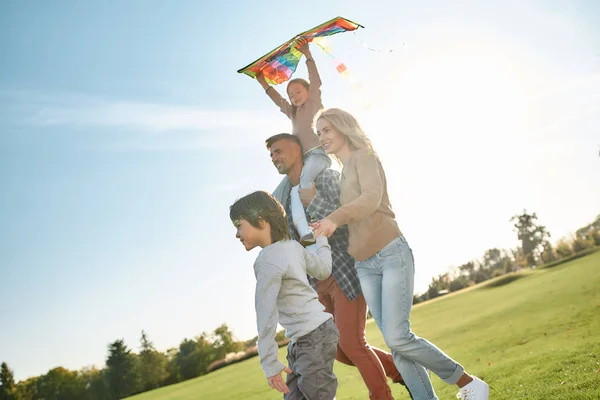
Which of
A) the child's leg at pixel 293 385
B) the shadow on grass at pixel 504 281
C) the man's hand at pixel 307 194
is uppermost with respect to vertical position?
the man's hand at pixel 307 194

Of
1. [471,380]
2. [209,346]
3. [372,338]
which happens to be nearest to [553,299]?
[372,338]

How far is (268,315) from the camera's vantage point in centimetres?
258

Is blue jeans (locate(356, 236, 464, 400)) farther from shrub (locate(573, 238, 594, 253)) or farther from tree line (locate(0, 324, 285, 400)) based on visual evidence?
tree line (locate(0, 324, 285, 400))

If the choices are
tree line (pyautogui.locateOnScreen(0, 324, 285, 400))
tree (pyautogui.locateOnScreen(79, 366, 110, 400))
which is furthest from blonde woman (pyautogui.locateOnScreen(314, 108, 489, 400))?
tree (pyautogui.locateOnScreen(79, 366, 110, 400))

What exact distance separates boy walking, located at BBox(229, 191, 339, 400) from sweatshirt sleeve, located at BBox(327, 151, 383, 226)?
1.44ft

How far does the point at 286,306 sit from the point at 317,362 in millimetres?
330

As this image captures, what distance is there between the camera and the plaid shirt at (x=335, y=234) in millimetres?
A: 3771

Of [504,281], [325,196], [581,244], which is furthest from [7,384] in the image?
[325,196]

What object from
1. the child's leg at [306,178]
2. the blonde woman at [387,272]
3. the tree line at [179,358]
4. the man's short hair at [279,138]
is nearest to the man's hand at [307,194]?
the child's leg at [306,178]

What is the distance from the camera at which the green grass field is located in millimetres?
4613

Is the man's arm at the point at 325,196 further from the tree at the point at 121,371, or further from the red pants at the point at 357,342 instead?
the tree at the point at 121,371

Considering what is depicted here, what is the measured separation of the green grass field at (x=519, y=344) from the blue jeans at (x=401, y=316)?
1.11 meters

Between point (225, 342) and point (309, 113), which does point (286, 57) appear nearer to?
point (309, 113)

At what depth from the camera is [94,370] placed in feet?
128
